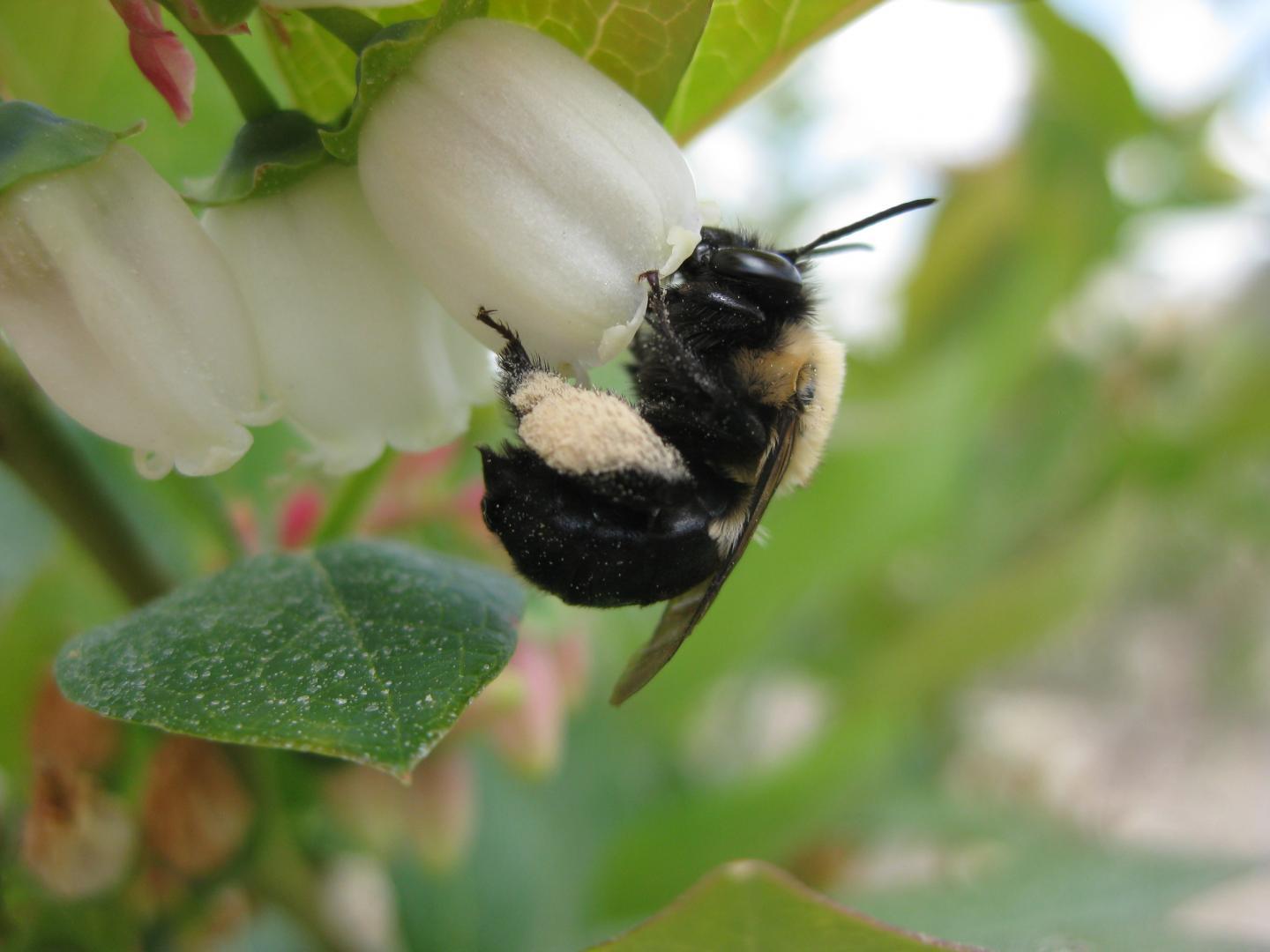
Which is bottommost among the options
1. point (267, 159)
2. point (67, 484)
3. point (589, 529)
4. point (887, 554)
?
point (887, 554)

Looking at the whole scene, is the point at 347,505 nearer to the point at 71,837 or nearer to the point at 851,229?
the point at 71,837

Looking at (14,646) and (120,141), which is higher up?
(120,141)

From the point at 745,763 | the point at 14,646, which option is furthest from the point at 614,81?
the point at 745,763

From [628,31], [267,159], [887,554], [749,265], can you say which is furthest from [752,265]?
[887,554]

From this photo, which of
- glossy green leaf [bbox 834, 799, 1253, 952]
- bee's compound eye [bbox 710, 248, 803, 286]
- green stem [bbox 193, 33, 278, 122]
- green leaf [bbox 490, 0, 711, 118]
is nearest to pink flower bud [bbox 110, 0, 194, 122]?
green stem [bbox 193, 33, 278, 122]

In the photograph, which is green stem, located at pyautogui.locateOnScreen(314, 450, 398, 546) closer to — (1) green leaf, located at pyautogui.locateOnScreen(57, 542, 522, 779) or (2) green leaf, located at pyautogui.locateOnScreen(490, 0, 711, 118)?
(1) green leaf, located at pyautogui.locateOnScreen(57, 542, 522, 779)

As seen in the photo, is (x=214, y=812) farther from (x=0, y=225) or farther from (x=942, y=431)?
(x=942, y=431)
